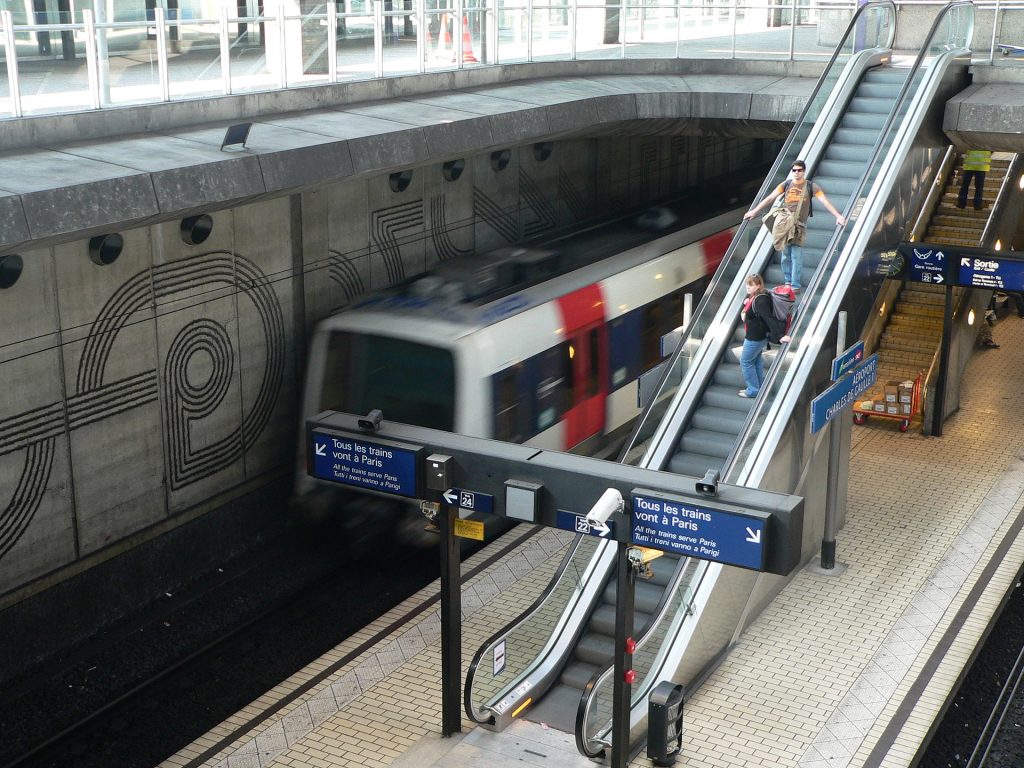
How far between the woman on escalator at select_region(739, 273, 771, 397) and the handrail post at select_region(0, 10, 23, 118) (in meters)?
6.74

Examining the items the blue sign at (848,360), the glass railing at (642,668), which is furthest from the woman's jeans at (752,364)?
the glass railing at (642,668)

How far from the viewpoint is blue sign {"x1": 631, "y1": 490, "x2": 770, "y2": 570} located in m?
8.02

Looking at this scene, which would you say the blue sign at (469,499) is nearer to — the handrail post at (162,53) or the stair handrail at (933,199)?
the handrail post at (162,53)

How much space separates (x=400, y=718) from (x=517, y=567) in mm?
3302

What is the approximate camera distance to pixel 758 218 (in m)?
13.5

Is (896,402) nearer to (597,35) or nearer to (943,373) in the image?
(943,373)

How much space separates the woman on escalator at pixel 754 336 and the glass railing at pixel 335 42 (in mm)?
5378

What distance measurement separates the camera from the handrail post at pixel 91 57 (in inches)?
422

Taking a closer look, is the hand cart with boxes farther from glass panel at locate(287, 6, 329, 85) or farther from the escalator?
glass panel at locate(287, 6, 329, 85)

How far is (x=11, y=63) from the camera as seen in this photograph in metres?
10.1

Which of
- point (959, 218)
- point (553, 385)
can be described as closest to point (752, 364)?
point (553, 385)

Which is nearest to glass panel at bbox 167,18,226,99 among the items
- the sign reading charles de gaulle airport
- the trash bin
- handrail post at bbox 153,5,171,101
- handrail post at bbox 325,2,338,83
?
handrail post at bbox 153,5,171,101

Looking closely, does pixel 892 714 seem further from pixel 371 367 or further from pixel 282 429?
pixel 282 429

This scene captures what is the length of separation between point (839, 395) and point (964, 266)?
4674 millimetres
